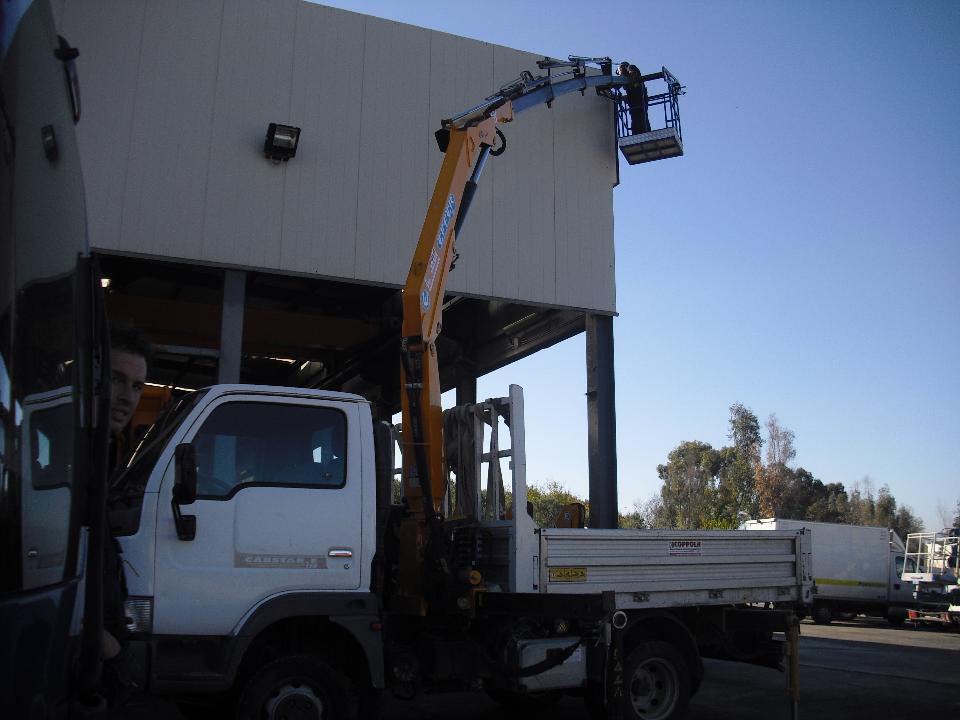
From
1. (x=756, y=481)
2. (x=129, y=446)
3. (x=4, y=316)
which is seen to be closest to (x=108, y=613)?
(x=4, y=316)

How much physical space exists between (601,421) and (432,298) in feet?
20.1

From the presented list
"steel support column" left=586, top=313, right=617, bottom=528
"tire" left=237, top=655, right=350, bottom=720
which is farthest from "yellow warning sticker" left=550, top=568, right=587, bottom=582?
"steel support column" left=586, top=313, right=617, bottom=528

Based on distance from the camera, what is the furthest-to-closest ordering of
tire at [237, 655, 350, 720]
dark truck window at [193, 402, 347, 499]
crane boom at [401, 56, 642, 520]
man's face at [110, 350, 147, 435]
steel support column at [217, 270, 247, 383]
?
steel support column at [217, 270, 247, 383], crane boom at [401, 56, 642, 520], dark truck window at [193, 402, 347, 499], tire at [237, 655, 350, 720], man's face at [110, 350, 147, 435]

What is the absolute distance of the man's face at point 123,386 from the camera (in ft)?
11.1

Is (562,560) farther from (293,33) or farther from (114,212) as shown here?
(293,33)

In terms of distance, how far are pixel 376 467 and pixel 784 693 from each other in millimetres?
6346

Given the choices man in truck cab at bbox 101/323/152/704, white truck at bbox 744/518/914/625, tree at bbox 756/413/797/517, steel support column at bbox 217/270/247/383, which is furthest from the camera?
tree at bbox 756/413/797/517

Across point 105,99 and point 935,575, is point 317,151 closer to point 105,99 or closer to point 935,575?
point 105,99

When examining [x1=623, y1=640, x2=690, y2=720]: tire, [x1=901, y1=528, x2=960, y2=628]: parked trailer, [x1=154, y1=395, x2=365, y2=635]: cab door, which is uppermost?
[x1=154, y1=395, x2=365, y2=635]: cab door

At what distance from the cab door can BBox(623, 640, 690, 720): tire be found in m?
2.74

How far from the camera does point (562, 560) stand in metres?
6.53

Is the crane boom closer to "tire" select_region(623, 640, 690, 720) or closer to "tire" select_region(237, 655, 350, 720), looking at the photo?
"tire" select_region(237, 655, 350, 720)

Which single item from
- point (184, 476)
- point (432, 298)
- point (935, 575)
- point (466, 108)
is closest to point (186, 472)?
point (184, 476)

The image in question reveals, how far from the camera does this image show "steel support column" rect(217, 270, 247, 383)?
1150cm
